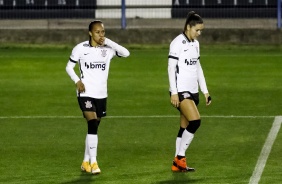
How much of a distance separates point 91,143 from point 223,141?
10.9ft

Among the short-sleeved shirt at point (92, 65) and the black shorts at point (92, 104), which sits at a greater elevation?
the short-sleeved shirt at point (92, 65)

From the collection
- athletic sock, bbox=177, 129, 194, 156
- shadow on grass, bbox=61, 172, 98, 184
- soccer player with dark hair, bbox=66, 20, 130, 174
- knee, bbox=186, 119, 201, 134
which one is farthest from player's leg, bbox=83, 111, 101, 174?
knee, bbox=186, 119, 201, 134

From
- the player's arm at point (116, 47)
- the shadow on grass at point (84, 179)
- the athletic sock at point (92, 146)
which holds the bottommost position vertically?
the shadow on grass at point (84, 179)

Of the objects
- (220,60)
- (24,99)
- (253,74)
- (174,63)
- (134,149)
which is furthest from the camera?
(220,60)

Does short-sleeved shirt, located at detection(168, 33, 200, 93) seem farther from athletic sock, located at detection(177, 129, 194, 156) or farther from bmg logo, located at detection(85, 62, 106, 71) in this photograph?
bmg logo, located at detection(85, 62, 106, 71)

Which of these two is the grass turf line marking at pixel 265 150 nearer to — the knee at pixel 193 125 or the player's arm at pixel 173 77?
the knee at pixel 193 125

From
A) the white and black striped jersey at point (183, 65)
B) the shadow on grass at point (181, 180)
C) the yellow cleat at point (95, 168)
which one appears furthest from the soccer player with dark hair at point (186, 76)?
the yellow cleat at point (95, 168)

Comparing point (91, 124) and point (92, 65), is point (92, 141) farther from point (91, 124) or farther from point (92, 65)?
point (92, 65)

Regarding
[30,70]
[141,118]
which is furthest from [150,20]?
[141,118]

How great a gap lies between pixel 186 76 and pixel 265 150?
2.46 meters

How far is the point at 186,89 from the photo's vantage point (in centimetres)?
1518

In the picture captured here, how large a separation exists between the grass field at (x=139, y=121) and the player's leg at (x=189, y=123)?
0.21m

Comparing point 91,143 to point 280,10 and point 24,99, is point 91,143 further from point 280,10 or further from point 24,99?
point 280,10

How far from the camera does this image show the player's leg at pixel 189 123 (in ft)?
49.7
